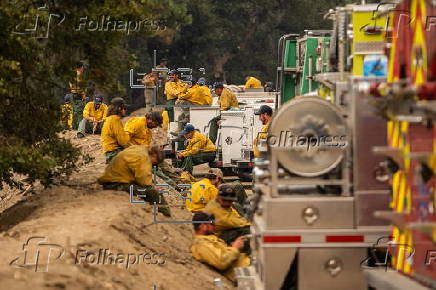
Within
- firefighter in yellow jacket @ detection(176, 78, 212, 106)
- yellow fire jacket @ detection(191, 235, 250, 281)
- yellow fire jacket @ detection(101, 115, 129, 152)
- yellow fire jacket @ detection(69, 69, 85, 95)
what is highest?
yellow fire jacket @ detection(69, 69, 85, 95)

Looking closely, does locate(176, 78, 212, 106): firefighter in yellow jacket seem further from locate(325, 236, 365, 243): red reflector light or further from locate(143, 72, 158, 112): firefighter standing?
locate(325, 236, 365, 243): red reflector light

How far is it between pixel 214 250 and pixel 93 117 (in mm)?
15323

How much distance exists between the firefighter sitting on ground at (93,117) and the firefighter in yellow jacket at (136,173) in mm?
10844

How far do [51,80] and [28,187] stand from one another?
154 inches

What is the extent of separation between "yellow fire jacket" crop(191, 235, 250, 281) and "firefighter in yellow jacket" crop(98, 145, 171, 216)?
2903mm

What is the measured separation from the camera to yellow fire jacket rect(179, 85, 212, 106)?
1212 inches

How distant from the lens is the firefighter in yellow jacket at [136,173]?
16.7 metres

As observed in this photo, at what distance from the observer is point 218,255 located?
13758 millimetres

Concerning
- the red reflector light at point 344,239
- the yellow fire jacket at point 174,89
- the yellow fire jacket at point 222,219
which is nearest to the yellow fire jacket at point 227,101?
the yellow fire jacket at point 174,89

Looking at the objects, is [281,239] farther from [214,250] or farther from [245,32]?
[245,32]

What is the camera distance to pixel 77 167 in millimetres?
18938

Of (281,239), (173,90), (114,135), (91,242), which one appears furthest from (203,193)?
(173,90)

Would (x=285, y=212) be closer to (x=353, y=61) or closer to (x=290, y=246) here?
(x=290, y=246)

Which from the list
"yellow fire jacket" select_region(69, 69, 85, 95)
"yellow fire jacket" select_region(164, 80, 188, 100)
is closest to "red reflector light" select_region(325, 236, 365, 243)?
"yellow fire jacket" select_region(69, 69, 85, 95)
